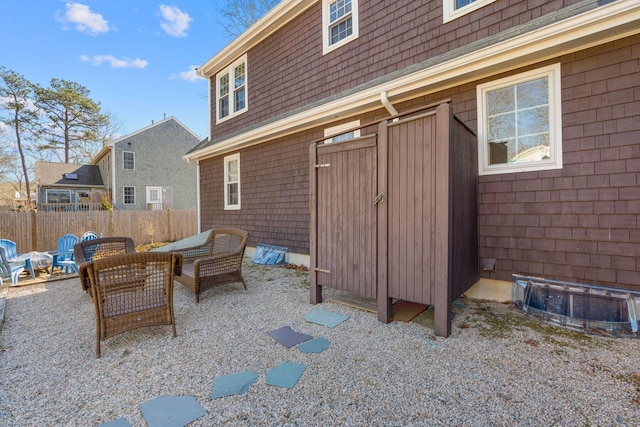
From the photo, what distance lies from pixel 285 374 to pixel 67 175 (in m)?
24.6

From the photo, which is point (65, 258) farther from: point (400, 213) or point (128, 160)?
point (128, 160)

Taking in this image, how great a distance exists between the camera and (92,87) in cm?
2192

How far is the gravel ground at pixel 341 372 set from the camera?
1934 mm

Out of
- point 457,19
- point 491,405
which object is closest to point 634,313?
point 491,405

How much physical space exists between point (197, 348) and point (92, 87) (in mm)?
27216

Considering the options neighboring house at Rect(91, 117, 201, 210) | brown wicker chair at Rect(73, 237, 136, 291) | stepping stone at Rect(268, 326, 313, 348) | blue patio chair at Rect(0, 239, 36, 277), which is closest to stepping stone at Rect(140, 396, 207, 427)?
stepping stone at Rect(268, 326, 313, 348)

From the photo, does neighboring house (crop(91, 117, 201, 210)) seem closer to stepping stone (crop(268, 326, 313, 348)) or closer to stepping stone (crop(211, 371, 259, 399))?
stepping stone (crop(268, 326, 313, 348))

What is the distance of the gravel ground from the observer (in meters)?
1.93

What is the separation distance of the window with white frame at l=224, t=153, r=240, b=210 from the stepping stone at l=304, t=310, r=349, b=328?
5654 mm

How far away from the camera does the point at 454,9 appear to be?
451 cm

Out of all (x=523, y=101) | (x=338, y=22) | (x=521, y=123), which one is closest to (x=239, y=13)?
(x=338, y=22)

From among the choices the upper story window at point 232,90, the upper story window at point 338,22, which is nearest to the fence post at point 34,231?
the upper story window at point 232,90

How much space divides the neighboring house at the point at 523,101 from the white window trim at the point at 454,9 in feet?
0.05

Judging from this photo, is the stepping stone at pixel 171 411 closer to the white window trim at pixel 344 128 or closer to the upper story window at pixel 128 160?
the white window trim at pixel 344 128
